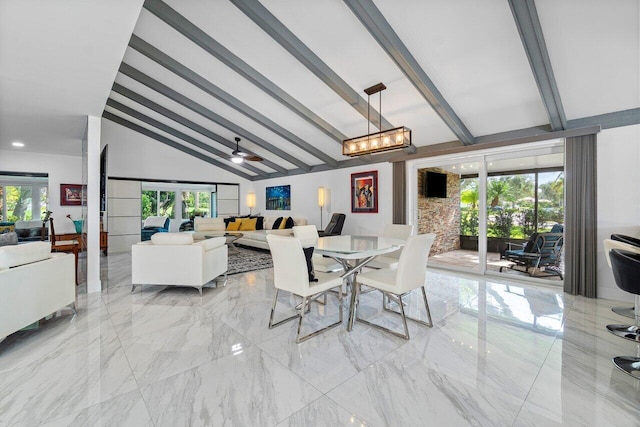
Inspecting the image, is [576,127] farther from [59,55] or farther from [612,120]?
[59,55]

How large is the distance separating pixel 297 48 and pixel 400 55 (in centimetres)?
123

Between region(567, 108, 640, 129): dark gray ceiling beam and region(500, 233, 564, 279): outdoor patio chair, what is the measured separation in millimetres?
1699

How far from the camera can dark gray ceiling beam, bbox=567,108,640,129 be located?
3.33m

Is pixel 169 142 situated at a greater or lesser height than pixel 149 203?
greater

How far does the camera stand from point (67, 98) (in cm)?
324

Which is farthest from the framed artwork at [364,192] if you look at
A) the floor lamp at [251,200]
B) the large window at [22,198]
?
the large window at [22,198]

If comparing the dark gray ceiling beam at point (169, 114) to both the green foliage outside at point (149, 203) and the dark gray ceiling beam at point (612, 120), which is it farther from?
the dark gray ceiling beam at point (612, 120)

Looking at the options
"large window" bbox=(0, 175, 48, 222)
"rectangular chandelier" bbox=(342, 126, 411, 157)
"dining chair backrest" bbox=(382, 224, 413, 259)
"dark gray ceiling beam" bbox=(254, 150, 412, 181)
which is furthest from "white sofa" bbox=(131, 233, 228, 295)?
"large window" bbox=(0, 175, 48, 222)

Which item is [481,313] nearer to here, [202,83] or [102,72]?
[102,72]

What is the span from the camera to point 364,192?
6352 millimetres

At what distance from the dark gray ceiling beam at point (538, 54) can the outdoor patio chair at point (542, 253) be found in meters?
1.79

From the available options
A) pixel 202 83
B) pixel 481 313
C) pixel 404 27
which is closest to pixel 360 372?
pixel 481 313

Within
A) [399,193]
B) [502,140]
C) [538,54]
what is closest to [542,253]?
[502,140]

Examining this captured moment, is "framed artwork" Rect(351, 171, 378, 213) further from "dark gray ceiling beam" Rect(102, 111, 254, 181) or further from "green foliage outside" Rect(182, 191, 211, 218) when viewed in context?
"green foliage outside" Rect(182, 191, 211, 218)
